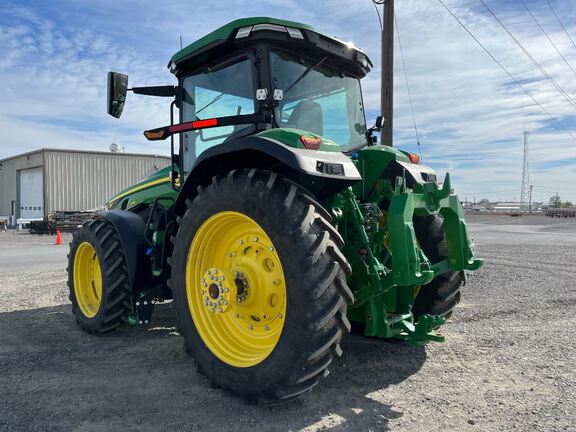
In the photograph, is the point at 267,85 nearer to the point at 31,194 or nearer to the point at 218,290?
the point at 218,290

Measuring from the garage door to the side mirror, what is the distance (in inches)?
1179

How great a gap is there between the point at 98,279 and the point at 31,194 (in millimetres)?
32553

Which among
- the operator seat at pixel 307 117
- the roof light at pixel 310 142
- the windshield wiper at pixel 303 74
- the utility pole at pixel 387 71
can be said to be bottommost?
the roof light at pixel 310 142

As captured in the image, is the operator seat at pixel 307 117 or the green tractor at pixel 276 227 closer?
the green tractor at pixel 276 227

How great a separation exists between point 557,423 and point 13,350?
4.36 meters

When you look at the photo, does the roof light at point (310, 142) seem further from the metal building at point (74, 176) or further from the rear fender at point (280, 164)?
the metal building at point (74, 176)

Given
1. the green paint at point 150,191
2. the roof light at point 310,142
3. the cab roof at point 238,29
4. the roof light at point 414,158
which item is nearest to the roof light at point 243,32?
the cab roof at point 238,29

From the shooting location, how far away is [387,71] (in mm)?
10680

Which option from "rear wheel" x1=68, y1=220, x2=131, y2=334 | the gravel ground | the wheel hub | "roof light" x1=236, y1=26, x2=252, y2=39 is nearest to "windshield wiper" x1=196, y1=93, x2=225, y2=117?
"roof light" x1=236, y1=26, x2=252, y2=39

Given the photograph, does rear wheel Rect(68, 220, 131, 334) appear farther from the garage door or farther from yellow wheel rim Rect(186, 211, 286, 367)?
the garage door

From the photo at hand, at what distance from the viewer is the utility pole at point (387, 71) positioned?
1027cm

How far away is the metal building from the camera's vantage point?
30.4 m

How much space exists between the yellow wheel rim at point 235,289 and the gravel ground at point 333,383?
36 centimetres

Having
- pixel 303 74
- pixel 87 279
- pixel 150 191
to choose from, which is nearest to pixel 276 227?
pixel 303 74
